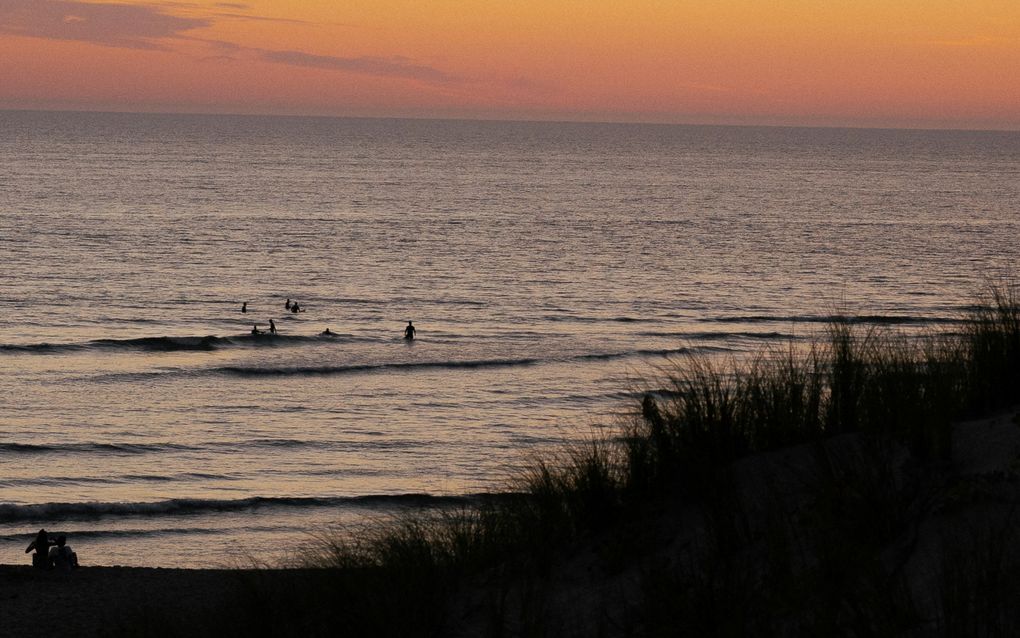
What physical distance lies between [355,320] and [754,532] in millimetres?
38257

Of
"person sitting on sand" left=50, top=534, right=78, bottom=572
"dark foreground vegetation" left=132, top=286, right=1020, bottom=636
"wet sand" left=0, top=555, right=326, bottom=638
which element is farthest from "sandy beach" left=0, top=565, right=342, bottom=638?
"dark foreground vegetation" left=132, top=286, right=1020, bottom=636

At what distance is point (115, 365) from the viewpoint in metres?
35.0

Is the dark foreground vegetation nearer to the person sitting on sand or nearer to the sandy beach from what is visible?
the sandy beach

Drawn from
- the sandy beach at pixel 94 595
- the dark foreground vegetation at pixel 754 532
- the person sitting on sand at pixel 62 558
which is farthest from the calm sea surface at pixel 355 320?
the dark foreground vegetation at pixel 754 532

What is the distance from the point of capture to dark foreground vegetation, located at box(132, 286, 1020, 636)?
6.00 metres

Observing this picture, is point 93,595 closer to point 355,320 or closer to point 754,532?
point 754,532

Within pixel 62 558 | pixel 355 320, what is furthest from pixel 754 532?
pixel 355 320

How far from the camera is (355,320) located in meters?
44.6

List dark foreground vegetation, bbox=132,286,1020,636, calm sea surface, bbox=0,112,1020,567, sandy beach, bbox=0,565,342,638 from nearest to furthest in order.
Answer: dark foreground vegetation, bbox=132,286,1020,636 < sandy beach, bbox=0,565,342,638 < calm sea surface, bbox=0,112,1020,567

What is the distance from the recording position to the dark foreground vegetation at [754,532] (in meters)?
6.00

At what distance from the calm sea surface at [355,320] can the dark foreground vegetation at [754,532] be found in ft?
32.7

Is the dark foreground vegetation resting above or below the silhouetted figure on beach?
above

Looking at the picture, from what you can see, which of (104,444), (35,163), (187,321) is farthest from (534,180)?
(104,444)

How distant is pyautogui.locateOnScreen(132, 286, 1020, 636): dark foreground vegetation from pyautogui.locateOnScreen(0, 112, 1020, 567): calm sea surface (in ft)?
32.7
